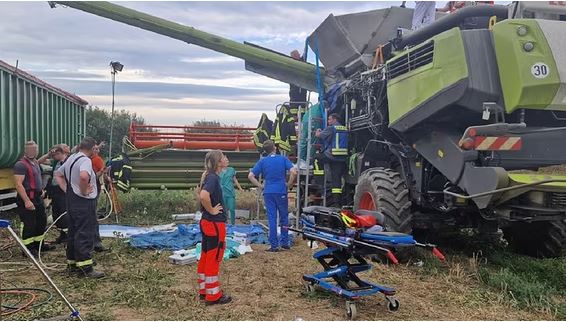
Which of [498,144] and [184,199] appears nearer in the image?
[498,144]

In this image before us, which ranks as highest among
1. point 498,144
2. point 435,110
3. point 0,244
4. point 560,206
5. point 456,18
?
point 456,18

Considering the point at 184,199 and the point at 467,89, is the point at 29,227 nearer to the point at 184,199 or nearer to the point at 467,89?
the point at 184,199

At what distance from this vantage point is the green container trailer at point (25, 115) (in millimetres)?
8891

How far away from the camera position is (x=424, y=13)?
305 inches

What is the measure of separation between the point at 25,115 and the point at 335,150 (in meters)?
5.63

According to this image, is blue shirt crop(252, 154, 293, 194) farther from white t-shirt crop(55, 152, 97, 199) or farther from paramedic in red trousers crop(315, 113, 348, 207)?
white t-shirt crop(55, 152, 97, 199)

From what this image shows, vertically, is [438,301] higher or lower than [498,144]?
lower

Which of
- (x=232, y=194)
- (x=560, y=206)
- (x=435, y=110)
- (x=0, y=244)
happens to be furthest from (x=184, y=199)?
(x=560, y=206)

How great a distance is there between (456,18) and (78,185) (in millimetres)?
4548

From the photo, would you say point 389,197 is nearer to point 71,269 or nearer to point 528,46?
point 528,46

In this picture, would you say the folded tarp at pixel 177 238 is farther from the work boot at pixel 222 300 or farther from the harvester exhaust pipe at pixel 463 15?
the harvester exhaust pipe at pixel 463 15

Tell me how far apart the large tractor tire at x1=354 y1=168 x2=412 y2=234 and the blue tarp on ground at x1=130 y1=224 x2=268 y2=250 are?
7.60 ft

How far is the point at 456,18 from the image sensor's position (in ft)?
19.3

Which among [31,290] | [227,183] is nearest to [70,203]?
[31,290]
